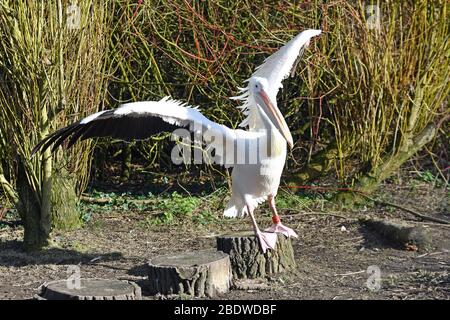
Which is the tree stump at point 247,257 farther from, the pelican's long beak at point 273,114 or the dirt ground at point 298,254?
the pelican's long beak at point 273,114

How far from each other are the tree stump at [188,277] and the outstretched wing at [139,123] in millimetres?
905

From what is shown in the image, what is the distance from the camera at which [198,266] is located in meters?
4.89

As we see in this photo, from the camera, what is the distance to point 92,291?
448cm

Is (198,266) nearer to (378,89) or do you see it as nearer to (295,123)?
(378,89)

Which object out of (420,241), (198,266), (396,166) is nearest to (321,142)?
(396,166)

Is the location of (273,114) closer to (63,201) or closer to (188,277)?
(188,277)

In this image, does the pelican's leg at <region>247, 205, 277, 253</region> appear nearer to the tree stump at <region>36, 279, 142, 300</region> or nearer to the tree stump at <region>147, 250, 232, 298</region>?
the tree stump at <region>147, 250, 232, 298</region>

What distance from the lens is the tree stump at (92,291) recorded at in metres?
4.38

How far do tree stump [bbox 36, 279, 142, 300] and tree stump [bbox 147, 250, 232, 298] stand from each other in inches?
10.8

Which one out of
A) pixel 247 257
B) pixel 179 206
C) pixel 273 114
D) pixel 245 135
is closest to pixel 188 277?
pixel 247 257

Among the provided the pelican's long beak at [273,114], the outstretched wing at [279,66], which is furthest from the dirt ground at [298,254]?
the outstretched wing at [279,66]

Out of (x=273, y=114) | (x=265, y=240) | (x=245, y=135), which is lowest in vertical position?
(x=265, y=240)

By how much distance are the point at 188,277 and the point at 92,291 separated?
626 mm

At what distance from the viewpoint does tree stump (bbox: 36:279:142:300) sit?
438 cm
